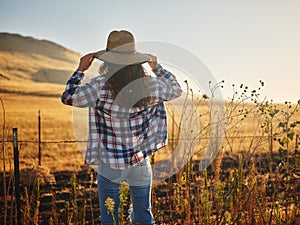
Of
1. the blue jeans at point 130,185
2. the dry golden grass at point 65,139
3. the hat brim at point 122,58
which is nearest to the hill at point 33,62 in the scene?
the dry golden grass at point 65,139

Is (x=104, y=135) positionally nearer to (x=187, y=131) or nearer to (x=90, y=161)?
(x=90, y=161)

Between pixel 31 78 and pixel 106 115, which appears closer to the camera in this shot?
pixel 106 115

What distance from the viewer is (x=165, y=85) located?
8.09 ft

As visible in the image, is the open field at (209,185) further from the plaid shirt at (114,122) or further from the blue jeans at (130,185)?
the plaid shirt at (114,122)

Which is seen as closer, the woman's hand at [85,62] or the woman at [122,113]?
the woman at [122,113]

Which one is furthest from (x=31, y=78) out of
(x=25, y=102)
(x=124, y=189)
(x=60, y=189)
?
(x=124, y=189)

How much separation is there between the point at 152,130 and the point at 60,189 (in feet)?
14.0

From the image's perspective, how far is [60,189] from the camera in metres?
6.43

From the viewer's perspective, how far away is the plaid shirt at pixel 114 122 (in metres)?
2.31

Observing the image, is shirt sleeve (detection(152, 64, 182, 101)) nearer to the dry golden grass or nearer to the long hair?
the long hair

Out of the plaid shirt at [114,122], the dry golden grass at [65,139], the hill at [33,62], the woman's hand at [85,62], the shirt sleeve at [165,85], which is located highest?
the hill at [33,62]

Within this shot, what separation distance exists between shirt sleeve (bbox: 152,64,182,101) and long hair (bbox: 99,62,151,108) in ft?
0.31

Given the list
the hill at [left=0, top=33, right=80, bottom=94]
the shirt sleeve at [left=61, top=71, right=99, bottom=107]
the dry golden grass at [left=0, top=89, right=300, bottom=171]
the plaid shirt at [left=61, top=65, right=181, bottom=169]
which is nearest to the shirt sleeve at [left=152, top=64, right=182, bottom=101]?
the plaid shirt at [left=61, top=65, right=181, bottom=169]

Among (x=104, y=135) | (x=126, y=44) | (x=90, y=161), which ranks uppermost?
(x=126, y=44)
